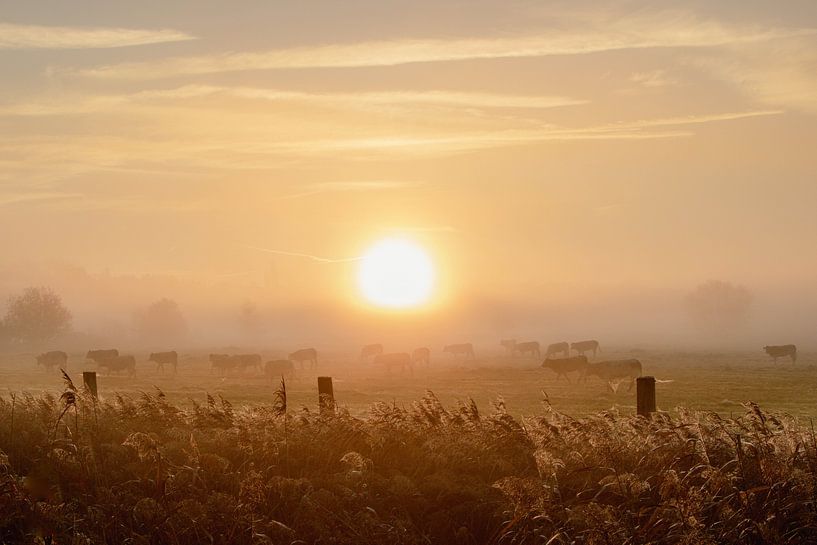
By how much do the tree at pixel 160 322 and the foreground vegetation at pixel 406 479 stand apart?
156488 mm

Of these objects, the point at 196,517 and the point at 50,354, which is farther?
the point at 50,354

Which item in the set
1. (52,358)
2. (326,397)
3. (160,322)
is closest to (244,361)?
(52,358)

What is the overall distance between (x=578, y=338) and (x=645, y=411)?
594 ft

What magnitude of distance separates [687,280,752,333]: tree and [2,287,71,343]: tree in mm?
112315

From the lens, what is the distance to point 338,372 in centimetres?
6512

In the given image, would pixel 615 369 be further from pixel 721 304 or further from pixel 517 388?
pixel 721 304

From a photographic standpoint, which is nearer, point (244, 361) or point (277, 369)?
point (277, 369)

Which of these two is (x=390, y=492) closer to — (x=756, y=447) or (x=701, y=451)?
(x=701, y=451)

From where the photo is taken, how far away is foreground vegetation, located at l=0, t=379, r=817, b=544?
8.60 m

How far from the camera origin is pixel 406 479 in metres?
10.2

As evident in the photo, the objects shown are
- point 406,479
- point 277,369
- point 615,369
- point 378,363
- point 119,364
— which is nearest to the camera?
point 406,479

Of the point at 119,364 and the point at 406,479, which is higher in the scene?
the point at 119,364

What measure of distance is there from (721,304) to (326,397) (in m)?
153

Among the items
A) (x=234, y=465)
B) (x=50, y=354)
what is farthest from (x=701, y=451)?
(x=50, y=354)
